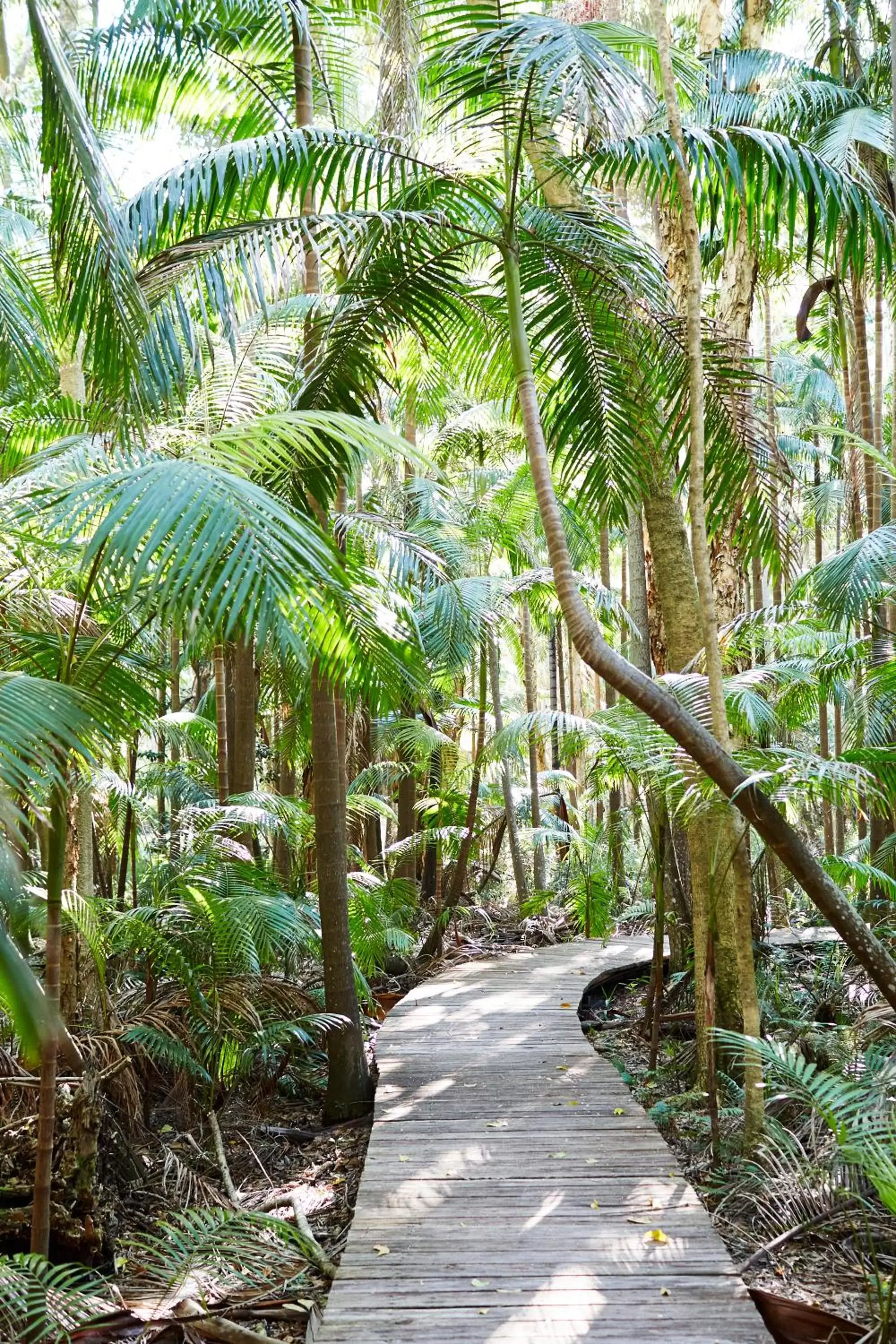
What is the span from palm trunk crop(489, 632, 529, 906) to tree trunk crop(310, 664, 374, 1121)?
13.1 ft

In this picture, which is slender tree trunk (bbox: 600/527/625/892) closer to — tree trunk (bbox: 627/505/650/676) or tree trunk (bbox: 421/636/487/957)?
tree trunk (bbox: 627/505/650/676)

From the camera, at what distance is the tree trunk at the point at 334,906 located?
584 centimetres

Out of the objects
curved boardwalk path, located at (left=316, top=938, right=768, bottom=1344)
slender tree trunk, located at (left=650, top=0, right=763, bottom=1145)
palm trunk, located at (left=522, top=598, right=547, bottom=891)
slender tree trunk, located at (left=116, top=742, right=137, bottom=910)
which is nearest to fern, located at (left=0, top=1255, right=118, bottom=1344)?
curved boardwalk path, located at (left=316, top=938, right=768, bottom=1344)

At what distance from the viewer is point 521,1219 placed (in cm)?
396

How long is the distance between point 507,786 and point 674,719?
7303 millimetres

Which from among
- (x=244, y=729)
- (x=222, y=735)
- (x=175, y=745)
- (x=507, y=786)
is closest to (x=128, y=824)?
(x=244, y=729)

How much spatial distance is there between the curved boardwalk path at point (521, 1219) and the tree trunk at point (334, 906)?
0.84ft

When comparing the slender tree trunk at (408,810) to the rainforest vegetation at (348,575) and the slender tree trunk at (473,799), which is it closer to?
the slender tree trunk at (473,799)

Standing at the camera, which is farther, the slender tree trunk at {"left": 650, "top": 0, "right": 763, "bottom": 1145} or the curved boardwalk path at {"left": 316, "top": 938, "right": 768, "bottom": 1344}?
the slender tree trunk at {"left": 650, "top": 0, "right": 763, "bottom": 1145}

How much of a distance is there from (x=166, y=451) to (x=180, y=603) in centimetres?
194

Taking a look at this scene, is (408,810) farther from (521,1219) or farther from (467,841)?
(521,1219)

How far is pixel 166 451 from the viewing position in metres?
4.72

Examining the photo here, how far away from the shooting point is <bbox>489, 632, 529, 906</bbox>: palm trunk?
1095cm

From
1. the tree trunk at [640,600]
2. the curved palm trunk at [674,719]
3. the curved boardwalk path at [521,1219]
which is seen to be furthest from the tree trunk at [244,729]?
the curved palm trunk at [674,719]
